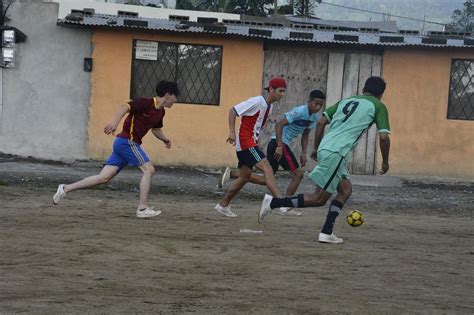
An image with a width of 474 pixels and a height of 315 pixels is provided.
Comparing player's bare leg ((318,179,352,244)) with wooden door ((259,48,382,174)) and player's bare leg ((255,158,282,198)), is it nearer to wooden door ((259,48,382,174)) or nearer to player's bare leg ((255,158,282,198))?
player's bare leg ((255,158,282,198))

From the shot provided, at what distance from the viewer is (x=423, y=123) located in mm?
18344

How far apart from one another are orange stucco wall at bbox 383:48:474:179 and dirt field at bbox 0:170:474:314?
5.01 metres

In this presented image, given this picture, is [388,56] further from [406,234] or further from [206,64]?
[406,234]

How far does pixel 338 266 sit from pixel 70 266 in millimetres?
2269

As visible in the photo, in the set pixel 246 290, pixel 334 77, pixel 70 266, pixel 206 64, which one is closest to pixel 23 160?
pixel 206 64

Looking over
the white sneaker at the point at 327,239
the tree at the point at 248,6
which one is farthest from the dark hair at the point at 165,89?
the tree at the point at 248,6

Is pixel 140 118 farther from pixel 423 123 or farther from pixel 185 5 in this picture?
pixel 185 5

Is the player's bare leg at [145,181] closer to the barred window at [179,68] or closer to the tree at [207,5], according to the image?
the barred window at [179,68]

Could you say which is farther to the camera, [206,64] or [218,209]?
[206,64]

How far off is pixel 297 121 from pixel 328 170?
2852mm

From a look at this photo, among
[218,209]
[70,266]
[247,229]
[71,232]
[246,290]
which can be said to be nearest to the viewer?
[246,290]

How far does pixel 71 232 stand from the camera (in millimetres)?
9750

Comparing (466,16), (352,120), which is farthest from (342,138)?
(466,16)

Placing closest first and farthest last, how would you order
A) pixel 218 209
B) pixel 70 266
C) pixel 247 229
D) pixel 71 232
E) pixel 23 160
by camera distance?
pixel 70 266 < pixel 71 232 < pixel 247 229 < pixel 218 209 < pixel 23 160
